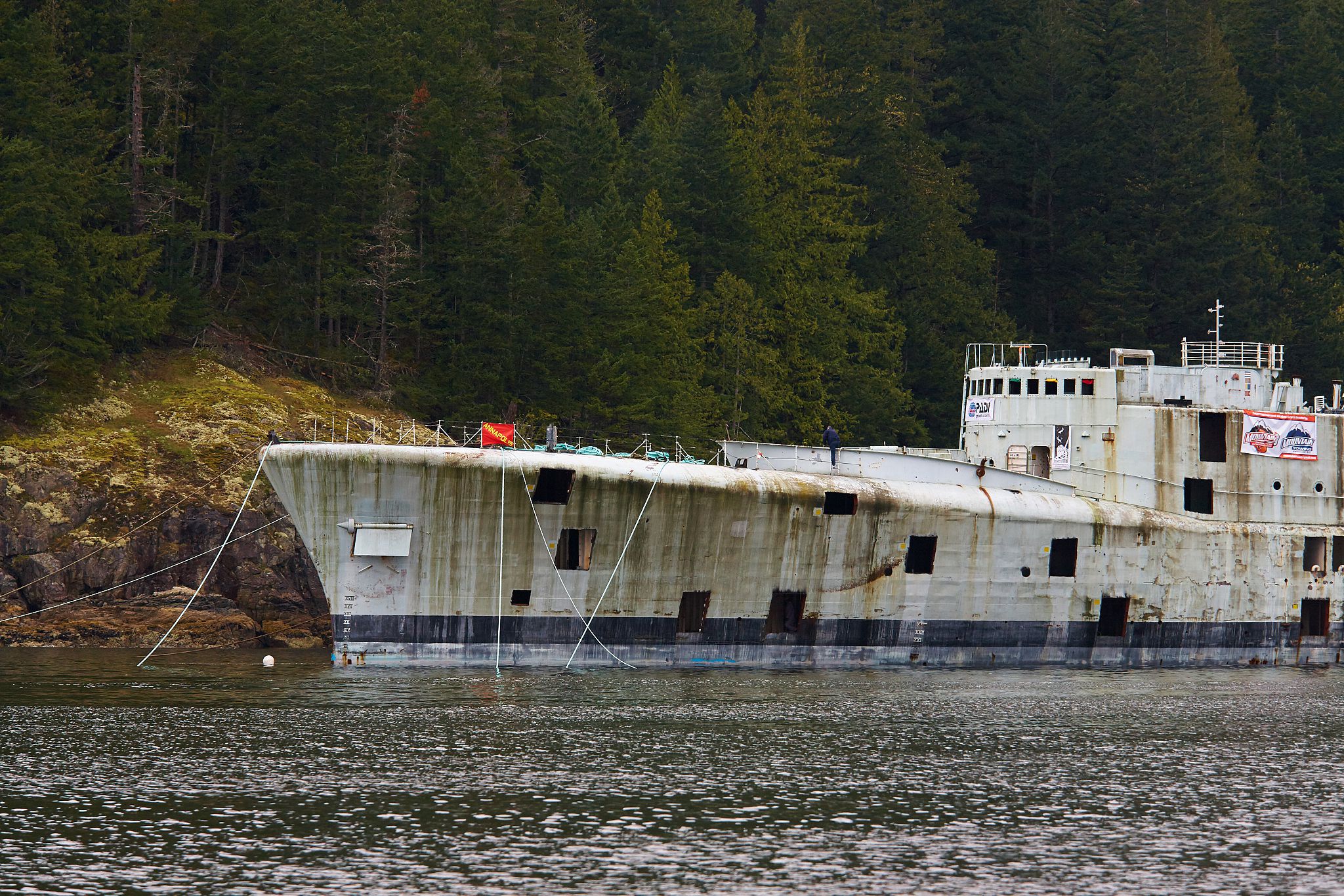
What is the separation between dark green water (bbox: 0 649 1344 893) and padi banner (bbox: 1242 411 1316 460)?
35.1ft

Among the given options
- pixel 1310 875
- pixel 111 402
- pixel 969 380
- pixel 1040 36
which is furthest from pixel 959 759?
pixel 1040 36

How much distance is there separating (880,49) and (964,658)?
6455cm

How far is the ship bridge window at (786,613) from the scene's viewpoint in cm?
4603

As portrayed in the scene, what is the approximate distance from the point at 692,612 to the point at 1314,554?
21.3 m

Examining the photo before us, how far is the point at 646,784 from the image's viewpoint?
28.9m

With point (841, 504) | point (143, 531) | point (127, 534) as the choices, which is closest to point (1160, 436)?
point (841, 504)

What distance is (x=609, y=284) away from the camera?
67250 mm

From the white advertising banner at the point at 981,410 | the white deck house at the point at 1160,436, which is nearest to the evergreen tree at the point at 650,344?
the white advertising banner at the point at 981,410

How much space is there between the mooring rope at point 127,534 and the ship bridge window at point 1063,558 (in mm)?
26783

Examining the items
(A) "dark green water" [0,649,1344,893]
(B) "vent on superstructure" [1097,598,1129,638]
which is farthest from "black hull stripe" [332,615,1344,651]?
(A) "dark green water" [0,649,1344,893]

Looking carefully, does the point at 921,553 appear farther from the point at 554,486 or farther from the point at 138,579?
the point at 138,579

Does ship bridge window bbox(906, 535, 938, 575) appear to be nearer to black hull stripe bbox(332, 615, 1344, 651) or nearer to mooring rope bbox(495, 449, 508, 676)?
black hull stripe bbox(332, 615, 1344, 651)

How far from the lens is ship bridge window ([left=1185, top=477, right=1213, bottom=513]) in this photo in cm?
5088

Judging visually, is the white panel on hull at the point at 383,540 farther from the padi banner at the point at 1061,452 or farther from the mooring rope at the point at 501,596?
the padi banner at the point at 1061,452
